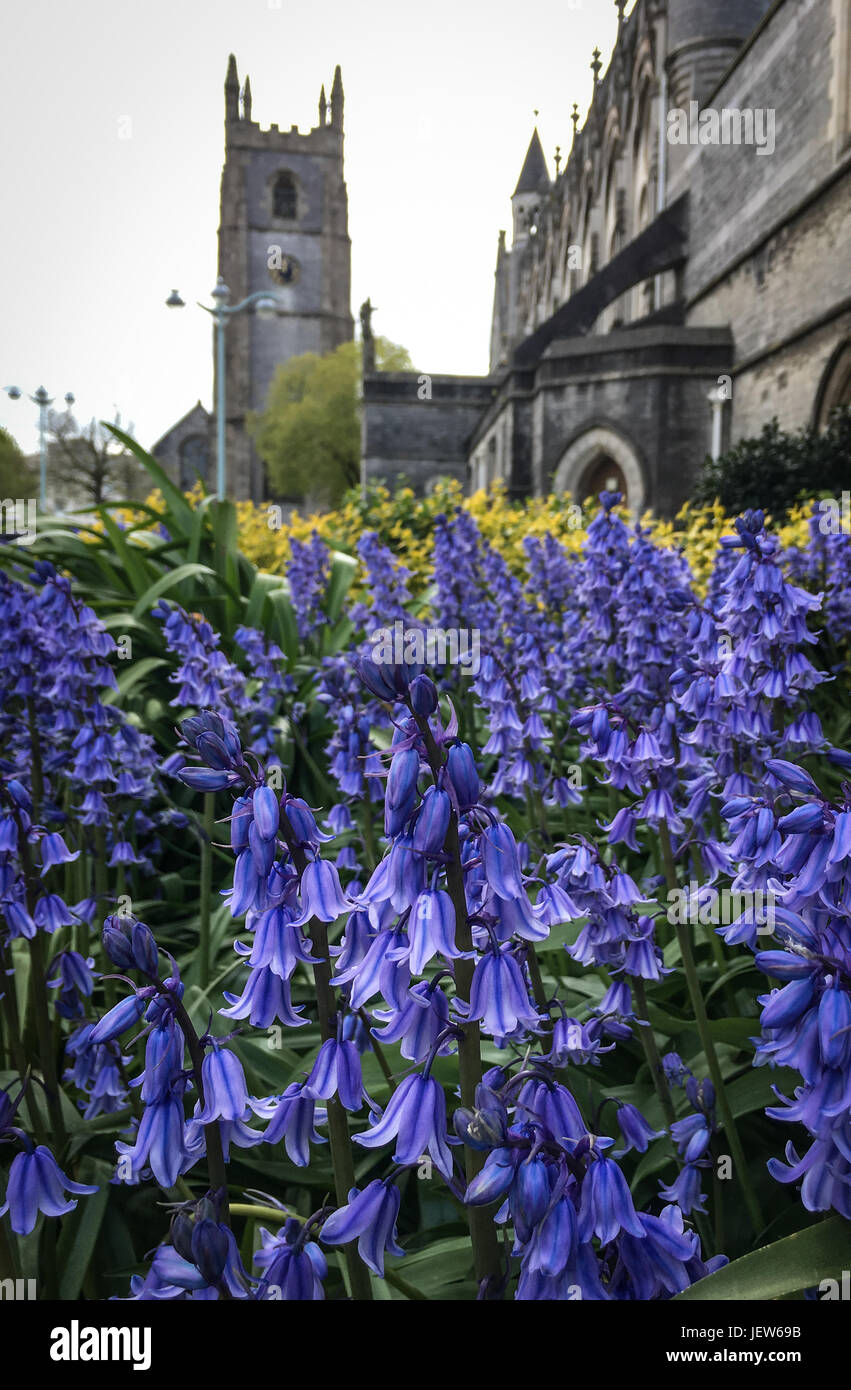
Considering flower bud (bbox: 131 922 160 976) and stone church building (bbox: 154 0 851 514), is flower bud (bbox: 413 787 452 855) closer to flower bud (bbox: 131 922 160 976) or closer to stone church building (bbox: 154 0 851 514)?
flower bud (bbox: 131 922 160 976)

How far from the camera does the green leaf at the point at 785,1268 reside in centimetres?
108

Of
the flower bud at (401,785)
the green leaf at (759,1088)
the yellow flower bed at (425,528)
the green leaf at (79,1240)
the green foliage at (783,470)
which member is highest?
the green foliage at (783,470)

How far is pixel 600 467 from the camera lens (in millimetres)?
21141

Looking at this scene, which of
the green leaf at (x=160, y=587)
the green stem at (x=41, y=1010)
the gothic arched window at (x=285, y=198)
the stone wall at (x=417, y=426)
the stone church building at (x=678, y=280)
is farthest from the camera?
the gothic arched window at (x=285, y=198)

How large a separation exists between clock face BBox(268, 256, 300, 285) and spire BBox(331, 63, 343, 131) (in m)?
9.32

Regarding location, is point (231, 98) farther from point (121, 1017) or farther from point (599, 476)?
point (121, 1017)

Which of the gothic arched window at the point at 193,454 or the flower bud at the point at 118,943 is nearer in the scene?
the flower bud at the point at 118,943

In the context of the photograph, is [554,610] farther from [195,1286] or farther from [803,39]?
[803,39]

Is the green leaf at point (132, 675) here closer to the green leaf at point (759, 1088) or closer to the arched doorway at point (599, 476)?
the green leaf at point (759, 1088)

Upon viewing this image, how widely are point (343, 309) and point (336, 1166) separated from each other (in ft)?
209

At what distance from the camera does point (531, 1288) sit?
93cm

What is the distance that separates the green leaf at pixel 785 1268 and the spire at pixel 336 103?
A: 69818 millimetres

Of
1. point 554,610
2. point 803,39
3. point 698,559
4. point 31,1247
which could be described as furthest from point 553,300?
point 31,1247

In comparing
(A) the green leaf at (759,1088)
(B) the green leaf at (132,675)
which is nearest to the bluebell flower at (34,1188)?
(A) the green leaf at (759,1088)
